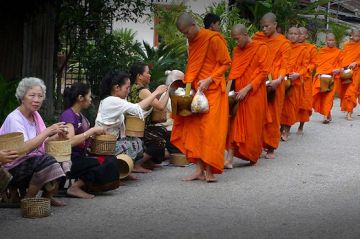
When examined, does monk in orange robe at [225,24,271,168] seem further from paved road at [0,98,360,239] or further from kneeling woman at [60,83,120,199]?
kneeling woman at [60,83,120,199]

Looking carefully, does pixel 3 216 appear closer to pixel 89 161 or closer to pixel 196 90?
pixel 89 161

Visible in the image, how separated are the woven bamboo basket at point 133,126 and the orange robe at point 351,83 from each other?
8.79 metres

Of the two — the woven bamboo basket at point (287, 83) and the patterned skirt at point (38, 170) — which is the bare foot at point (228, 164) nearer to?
the woven bamboo basket at point (287, 83)

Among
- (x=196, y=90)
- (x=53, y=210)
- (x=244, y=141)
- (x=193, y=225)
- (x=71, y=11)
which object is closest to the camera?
(x=193, y=225)

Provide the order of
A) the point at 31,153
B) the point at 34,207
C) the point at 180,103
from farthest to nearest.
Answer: the point at 180,103 < the point at 31,153 < the point at 34,207

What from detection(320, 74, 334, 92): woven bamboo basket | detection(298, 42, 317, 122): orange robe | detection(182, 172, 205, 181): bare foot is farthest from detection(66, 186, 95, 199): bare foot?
detection(320, 74, 334, 92): woven bamboo basket

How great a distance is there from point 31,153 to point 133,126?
205 cm

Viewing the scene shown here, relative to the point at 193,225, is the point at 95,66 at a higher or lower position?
higher

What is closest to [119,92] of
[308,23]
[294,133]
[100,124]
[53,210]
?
[100,124]

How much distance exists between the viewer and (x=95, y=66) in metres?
12.8

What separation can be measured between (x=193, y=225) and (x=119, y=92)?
92.9 inches

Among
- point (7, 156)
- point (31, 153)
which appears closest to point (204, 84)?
point (31, 153)

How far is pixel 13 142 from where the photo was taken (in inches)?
246

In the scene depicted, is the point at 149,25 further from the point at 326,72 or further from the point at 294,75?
the point at 294,75
